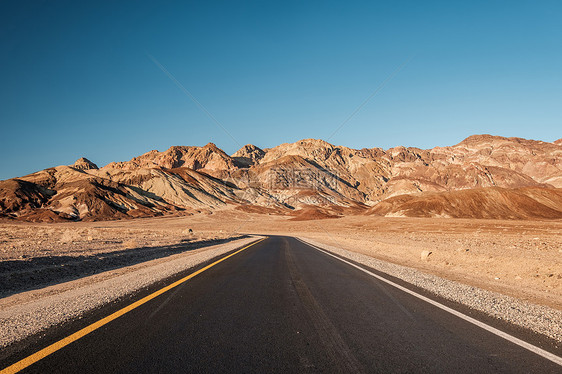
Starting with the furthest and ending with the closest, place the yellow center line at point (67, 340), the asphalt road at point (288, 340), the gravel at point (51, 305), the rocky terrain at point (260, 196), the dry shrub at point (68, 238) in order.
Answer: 1. the rocky terrain at point (260, 196)
2. the dry shrub at point (68, 238)
3. the gravel at point (51, 305)
4. the asphalt road at point (288, 340)
5. the yellow center line at point (67, 340)

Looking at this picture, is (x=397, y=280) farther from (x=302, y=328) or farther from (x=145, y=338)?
(x=145, y=338)

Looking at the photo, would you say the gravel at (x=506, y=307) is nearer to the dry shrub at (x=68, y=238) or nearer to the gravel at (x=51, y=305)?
the gravel at (x=51, y=305)

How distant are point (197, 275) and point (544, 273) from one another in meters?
11.8

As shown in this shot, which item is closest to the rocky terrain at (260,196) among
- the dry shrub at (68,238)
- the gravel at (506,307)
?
the dry shrub at (68,238)

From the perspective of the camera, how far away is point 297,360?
348 centimetres

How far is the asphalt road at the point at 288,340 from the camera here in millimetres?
3357

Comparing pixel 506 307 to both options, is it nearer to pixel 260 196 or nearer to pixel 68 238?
pixel 68 238

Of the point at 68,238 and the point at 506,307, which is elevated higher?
the point at 68,238

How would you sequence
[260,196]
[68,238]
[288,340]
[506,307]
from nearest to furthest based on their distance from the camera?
[288,340] < [506,307] < [68,238] < [260,196]

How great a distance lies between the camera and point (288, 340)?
13.3 feet

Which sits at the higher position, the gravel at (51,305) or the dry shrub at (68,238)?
the dry shrub at (68,238)

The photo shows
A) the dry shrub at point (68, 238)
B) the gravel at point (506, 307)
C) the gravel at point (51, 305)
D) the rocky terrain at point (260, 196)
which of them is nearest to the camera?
the gravel at point (51, 305)

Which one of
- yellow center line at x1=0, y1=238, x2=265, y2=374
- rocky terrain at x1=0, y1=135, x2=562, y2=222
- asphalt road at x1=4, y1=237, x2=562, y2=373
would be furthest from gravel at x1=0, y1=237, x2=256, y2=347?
rocky terrain at x1=0, y1=135, x2=562, y2=222

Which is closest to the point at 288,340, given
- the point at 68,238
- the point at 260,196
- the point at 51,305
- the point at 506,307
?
the point at 51,305
